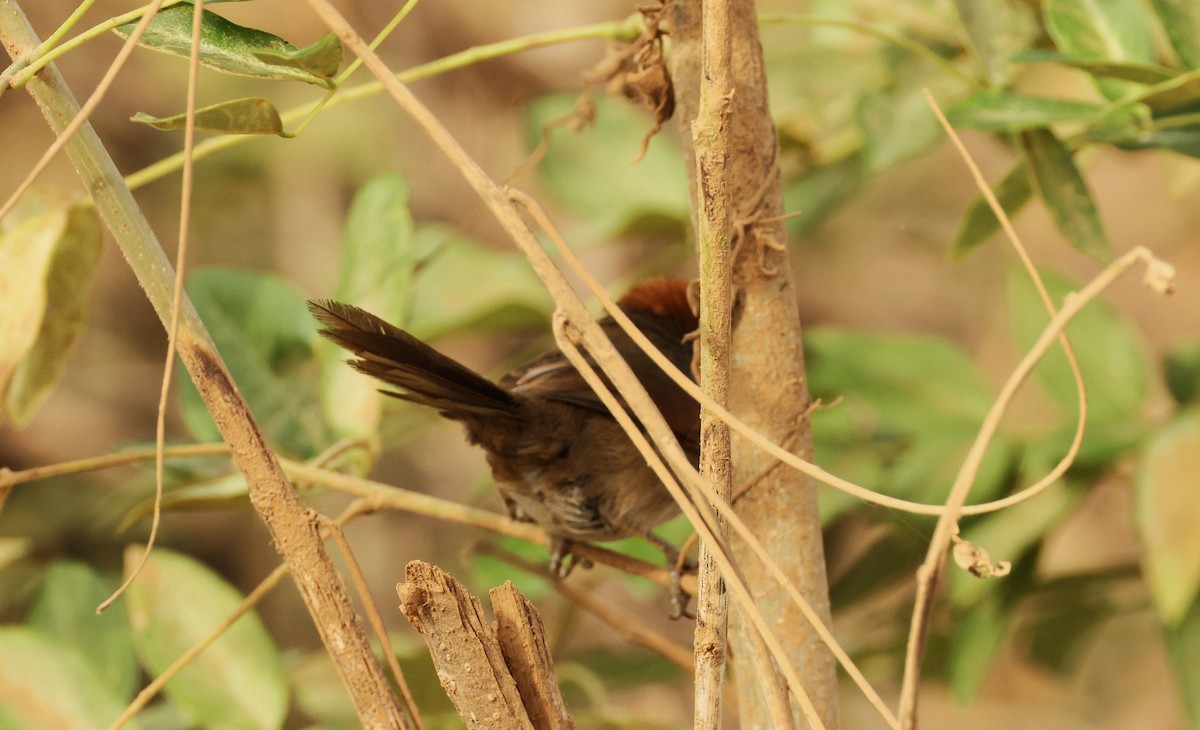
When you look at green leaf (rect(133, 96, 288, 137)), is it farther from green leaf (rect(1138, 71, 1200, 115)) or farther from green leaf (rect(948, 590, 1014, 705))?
green leaf (rect(948, 590, 1014, 705))

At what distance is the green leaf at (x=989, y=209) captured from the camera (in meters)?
1.32

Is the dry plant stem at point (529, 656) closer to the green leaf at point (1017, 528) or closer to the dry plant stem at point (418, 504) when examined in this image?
the dry plant stem at point (418, 504)

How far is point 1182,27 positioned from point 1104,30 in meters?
0.09

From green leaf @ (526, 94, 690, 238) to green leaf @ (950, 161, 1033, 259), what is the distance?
24.1 inches

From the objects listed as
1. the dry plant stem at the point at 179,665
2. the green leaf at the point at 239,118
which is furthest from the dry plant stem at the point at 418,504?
the green leaf at the point at 239,118

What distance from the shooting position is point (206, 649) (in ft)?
4.31

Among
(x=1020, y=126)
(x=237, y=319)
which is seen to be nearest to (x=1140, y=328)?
(x=1020, y=126)

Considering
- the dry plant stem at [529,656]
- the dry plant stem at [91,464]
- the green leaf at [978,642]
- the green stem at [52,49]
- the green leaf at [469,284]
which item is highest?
the green stem at [52,49]

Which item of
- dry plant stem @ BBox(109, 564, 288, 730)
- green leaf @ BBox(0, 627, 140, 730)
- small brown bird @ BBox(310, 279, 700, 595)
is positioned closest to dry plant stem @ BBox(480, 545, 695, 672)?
small brown bird @ BBox(310, 279, 700, 595)

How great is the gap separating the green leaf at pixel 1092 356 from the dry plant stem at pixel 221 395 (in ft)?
4.09

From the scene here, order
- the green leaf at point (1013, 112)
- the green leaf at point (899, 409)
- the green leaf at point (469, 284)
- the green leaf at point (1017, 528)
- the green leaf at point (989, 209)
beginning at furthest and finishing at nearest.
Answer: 1. the green leaf at point (469, 284)
2. the green leaf at point (899, 409)
3. the green leaf at point (1017, 528)
4. the green leaf at point (989, 209)
5. the green leaf at point (1013, 112)

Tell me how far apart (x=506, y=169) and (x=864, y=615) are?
2423 millimetres

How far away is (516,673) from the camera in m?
0.78

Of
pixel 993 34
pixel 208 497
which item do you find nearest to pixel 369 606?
pixel 208 497
